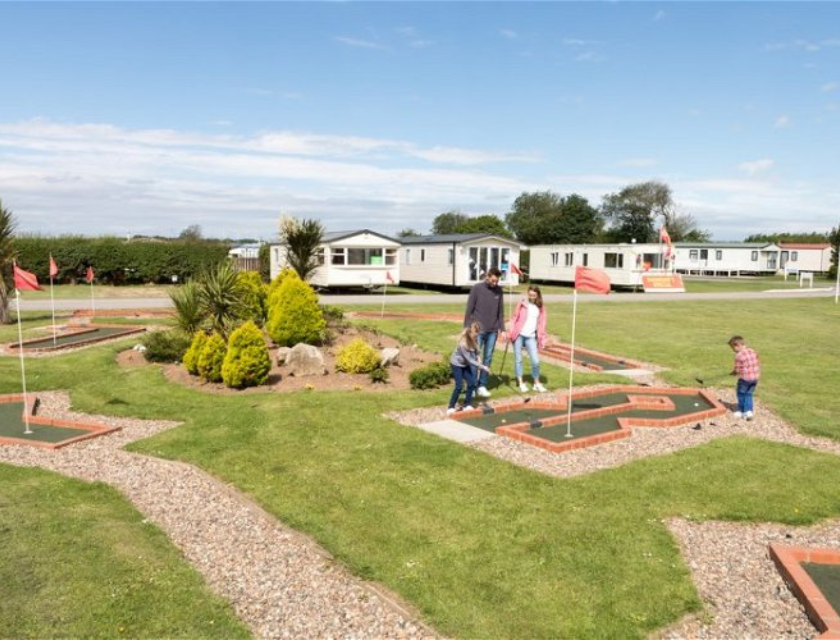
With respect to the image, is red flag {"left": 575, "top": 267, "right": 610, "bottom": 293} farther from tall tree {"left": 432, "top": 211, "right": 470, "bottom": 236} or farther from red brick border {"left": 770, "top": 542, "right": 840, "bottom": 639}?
tall tree {"left": 432, "top": 211, "right": 470, "bottom": 236}

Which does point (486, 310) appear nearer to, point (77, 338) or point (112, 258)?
point (77, 338)

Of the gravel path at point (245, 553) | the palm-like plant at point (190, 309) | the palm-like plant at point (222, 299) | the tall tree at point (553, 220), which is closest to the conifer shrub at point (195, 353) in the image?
the palm-like plant at point (222, 299)

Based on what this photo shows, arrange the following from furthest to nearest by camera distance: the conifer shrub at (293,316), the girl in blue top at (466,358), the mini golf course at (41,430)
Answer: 1. the conifer shrub at (293,316)
2. the girl in blue top at (466,358)
3. the mini golf course at (41,430)

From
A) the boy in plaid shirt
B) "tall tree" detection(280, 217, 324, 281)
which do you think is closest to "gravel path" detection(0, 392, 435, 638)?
the boy in plaid shirt

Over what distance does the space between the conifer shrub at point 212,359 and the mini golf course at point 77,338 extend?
17.0 feet

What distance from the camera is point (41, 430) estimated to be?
27.7ft

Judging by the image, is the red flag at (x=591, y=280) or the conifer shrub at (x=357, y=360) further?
the conifer shrub at (x=357, y=360)

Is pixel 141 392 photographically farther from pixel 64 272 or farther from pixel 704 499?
pixel 64 272

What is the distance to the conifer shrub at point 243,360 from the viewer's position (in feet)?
33.9

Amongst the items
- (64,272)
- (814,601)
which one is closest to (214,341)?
(814,601)

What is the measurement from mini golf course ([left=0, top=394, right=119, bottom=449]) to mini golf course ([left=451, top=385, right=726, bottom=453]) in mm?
4912

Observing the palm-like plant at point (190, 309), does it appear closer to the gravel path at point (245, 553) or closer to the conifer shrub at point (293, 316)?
the conifer shrub at point (293, 316)

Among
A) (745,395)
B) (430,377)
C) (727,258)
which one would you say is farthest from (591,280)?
(727,258)

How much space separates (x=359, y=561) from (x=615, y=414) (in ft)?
18.3
